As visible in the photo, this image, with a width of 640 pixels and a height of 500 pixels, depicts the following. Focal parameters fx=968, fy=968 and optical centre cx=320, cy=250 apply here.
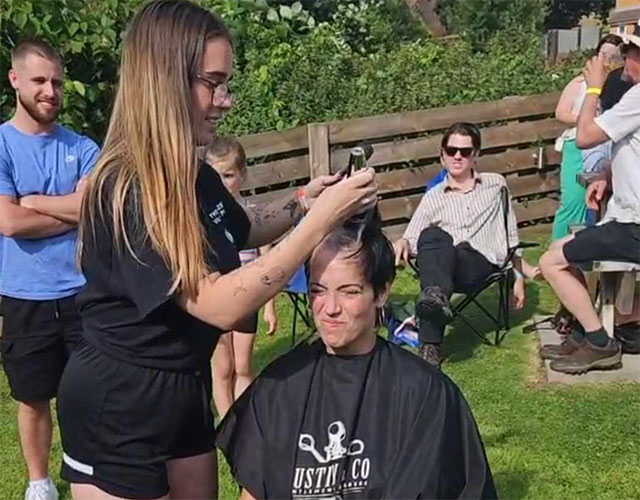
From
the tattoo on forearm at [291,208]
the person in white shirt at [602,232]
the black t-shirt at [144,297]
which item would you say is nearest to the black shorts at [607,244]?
the person in white shirt at [602,232]

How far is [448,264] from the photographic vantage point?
525cm

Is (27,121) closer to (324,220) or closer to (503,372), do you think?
(324,220)

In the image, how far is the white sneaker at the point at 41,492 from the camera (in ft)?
11.8

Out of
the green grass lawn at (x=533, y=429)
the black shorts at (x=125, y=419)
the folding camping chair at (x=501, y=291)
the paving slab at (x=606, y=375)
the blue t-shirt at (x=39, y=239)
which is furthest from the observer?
the folding camping chair at (x=501, y=291)

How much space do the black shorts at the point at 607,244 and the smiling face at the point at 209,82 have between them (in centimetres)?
304

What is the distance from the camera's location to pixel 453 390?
2.22 m

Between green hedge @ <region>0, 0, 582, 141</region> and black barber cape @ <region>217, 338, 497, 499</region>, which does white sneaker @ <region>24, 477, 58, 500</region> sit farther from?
green hedge @ <region>0, 0, 582, 141</region>

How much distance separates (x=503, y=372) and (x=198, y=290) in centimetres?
343

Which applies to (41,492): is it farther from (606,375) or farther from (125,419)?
(606,375)

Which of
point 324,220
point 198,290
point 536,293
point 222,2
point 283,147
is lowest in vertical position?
point 536,293

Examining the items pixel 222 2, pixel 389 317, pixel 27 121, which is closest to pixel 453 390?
pixel 27 121

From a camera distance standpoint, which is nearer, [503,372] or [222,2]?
[503,372]

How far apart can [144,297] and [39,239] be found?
5.64 ft

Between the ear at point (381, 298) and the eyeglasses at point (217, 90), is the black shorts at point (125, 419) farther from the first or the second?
the eyeglasses at point (217, 90)
